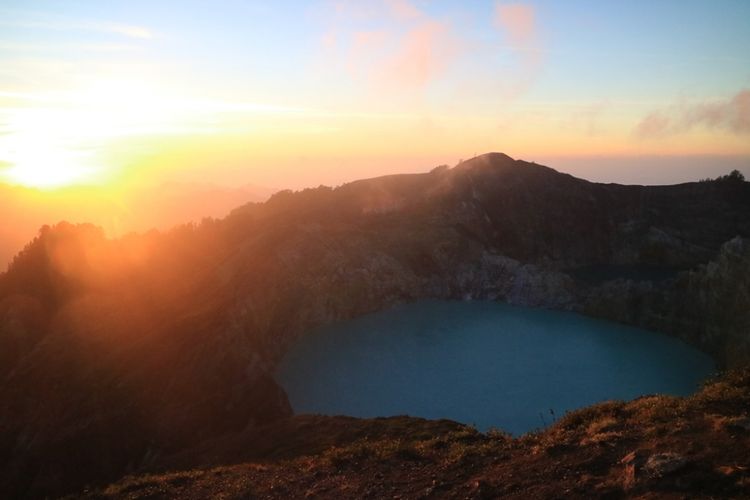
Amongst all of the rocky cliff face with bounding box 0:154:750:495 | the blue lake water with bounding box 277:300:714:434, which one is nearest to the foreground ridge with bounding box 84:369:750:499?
the rocky cliff face with bounding box 0:154:750:495

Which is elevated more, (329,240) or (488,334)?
(329,240)

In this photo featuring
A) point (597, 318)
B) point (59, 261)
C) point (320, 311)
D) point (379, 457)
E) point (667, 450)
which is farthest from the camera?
point (597, 318)

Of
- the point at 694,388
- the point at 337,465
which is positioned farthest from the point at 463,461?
the point at 694,388

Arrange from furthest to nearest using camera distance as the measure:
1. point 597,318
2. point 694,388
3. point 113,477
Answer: point 597,318, point 694,388, point 113,477

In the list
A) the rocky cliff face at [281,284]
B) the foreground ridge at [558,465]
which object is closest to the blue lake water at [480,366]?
the rocky cliff face at [281,284]

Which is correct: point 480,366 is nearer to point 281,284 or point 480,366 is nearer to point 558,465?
point 281,284

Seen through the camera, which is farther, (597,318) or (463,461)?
(597,318)

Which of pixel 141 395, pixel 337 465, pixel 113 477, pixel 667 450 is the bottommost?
pixel 113 477

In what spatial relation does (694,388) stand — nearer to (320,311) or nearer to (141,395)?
(320,311)
